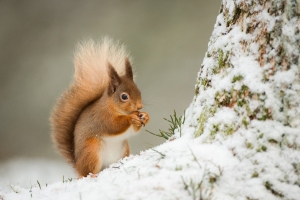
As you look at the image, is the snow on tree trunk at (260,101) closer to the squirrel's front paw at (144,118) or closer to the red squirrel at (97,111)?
the squirrel's front paw at (144,118)

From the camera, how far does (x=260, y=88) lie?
1.20 meters

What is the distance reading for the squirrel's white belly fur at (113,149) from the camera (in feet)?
6.77

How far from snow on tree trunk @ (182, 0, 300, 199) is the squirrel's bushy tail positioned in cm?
101

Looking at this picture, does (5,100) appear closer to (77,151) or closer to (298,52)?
(77,151)

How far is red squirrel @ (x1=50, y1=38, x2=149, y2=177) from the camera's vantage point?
6.72 feet

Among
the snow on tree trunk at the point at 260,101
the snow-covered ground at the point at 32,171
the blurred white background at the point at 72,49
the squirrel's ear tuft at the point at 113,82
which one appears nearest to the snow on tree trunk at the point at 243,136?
the snow on tree trunk at the point at 260,101

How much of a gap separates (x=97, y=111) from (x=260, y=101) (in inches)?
44.0

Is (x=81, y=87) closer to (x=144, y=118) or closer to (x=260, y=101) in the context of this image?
(x=144, y=118)

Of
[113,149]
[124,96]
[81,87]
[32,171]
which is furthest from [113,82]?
[32,171]

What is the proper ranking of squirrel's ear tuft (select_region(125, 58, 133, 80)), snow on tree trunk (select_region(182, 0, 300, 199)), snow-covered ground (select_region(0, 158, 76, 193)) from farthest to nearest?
snow-covered ground (select_region(0, 158, 76, 193)) → squirrel's ear tuft (select_region(125, 58, 133, 80)) → snow on tree trunk (select_region(182, 0, 300, 199))

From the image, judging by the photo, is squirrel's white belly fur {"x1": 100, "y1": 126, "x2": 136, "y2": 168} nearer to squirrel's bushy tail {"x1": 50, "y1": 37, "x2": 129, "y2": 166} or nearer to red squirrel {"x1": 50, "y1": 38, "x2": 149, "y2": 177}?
red squirrel {"x1": 50, "y1": 38, "x2": 149, "y2": 177}

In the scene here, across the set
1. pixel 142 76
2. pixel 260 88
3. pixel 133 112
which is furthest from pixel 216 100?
pixel 142 76

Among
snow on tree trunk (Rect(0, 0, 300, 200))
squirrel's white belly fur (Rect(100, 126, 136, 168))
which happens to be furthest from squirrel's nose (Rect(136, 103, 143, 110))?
snow on tree trunk (Rect(0, 0, 300, 200))

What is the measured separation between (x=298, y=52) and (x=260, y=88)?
0.50 feet
